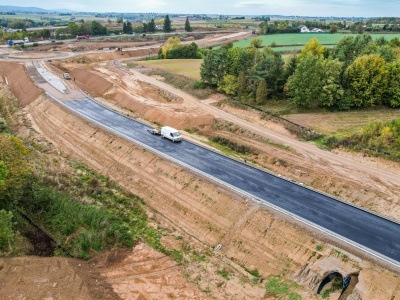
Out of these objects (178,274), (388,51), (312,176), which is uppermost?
(388,51)

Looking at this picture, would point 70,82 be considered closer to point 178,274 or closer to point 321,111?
point 321,111

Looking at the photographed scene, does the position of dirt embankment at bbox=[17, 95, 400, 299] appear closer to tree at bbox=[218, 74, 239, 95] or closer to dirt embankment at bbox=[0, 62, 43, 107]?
tree at bbox=[218, 74, 239, 95]

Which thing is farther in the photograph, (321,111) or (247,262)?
(321,111)

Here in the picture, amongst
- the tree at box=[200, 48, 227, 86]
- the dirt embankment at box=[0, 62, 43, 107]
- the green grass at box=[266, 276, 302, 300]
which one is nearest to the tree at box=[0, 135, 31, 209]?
the green grass at box=[266, 276, 302, 300]

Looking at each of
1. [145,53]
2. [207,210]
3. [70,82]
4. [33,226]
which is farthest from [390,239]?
[145,53]

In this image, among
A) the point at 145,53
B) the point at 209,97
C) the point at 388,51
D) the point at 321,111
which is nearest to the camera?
the point at 321,111

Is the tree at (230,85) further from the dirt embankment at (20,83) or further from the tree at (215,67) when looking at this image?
the dirt embankment at (20,83)
